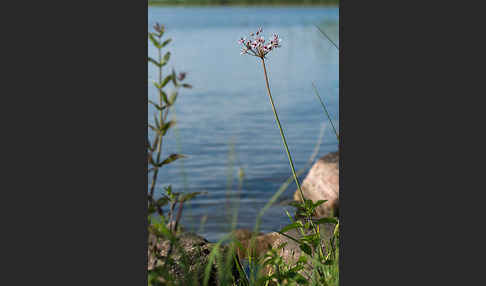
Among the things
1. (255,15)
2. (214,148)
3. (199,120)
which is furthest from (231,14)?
(199,120)

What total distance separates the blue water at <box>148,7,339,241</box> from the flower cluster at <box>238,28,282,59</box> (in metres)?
0.54

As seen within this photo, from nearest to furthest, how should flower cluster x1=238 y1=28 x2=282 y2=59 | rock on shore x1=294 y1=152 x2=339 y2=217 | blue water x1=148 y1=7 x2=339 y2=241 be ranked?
flower cluster x1=238 y1=28 x2=282 y2=59
blue water x1=148 y1=7 x2=339 y2=241
rock on shore x1=294 y1=152 x2=339 y2=217

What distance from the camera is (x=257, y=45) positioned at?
247cm

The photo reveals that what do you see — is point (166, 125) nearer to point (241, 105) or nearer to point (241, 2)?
point (241, 2)

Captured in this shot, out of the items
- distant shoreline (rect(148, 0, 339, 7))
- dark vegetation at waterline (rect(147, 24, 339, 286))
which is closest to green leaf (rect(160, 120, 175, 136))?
dark vegetation at waterline (rect(147, 24, 339, 286))

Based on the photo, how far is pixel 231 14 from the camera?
3.91 m

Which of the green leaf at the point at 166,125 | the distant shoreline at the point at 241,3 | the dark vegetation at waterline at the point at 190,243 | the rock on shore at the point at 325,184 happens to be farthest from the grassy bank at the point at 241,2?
the rock on shore at the point at 325,184

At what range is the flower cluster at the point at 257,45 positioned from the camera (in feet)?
8.07

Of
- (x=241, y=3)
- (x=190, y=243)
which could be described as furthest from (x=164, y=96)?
(x=241, y=3)

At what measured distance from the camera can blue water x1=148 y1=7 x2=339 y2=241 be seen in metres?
3.67

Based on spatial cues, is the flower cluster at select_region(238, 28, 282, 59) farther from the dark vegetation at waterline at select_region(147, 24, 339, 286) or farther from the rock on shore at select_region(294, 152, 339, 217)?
the rock on shore at select_region(294, 152, 339, 217)

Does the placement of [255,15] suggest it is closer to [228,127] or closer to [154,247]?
[228,127]

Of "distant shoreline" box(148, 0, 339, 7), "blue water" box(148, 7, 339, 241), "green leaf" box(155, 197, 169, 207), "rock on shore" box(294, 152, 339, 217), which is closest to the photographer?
"green leaf" box(155, 197, 169, 207)

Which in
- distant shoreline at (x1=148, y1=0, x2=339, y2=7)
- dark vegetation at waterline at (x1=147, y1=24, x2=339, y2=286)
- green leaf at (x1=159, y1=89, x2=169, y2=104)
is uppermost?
distant shoreline at (x1=148, y1=0, x2=339, y2=7)
